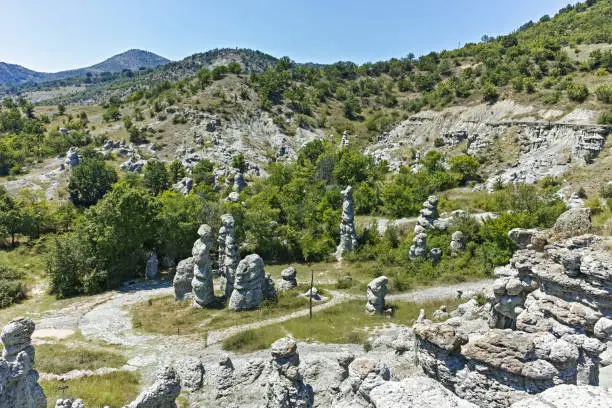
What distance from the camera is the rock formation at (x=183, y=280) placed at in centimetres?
2852

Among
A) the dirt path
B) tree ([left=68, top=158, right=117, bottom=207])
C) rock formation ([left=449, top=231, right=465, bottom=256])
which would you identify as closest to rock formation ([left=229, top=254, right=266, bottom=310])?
the dirt path

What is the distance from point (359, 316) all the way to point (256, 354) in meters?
8.06

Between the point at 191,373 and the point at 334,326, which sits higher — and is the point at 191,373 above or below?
above

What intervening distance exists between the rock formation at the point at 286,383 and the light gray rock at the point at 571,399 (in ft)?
22.7

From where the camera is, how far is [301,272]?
3616cm

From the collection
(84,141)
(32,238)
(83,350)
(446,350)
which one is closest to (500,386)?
(446,350)

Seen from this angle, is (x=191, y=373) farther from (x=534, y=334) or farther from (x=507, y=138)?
(x=507, y=138)

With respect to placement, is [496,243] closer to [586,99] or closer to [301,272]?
[301,272]

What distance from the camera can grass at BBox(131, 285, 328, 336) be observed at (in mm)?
24016

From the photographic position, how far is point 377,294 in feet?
81.6

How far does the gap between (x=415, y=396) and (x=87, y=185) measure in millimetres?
57247

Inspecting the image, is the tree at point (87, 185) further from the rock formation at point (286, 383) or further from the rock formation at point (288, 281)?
the rock formation at point (286, 383)

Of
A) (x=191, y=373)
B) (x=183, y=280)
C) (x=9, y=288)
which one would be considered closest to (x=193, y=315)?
(x=183, y=280)

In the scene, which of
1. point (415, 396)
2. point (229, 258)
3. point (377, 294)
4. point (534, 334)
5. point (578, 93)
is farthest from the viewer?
point (578, 93)
